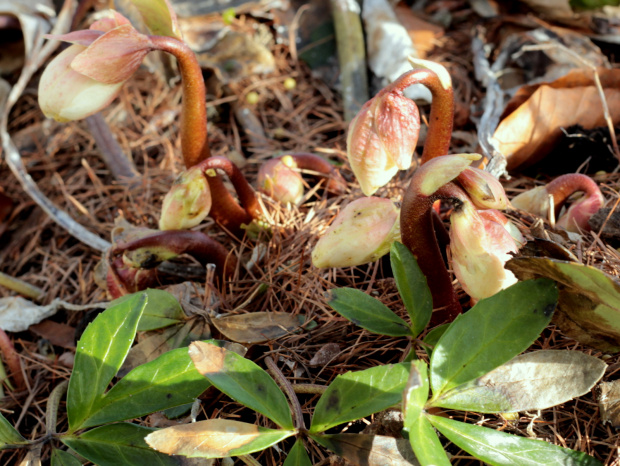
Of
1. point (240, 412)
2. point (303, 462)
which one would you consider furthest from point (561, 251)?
point (240, 412)

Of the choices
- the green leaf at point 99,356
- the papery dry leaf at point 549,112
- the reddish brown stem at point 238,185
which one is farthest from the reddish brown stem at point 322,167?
the green leaf at point 99,356

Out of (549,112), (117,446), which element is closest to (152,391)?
(117,446)

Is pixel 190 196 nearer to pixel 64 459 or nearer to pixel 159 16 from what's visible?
pixel 159 16

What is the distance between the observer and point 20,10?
1.96 m

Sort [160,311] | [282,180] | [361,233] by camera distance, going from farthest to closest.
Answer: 1. [282,180]
2. [160,311]
3. [361,233]

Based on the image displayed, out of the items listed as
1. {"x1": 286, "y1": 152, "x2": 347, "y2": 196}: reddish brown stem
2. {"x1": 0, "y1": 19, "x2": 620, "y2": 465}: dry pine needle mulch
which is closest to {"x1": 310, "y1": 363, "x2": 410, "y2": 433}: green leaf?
{"x1": 0, "y1": 19, "x2": 620, "y2": 465}: dry pine needle mulch

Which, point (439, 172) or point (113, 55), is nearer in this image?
point (439, 172)

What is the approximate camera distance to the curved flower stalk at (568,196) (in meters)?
1.18

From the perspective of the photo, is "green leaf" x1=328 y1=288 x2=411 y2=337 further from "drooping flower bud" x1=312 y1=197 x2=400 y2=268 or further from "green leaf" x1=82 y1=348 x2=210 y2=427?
"green leaf" x1=82 y1=348 x2=210 y2=427

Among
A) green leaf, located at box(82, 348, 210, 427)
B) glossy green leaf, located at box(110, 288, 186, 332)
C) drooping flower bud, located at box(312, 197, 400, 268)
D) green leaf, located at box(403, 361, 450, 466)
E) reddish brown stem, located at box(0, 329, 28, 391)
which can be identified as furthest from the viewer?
reddish brown stem, located at box(0, 329, 28, 391)

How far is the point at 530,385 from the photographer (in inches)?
32.9

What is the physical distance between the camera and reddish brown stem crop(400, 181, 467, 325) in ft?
2.86

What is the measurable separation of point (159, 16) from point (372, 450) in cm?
94

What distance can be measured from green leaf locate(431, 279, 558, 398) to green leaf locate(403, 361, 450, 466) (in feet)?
0.26
